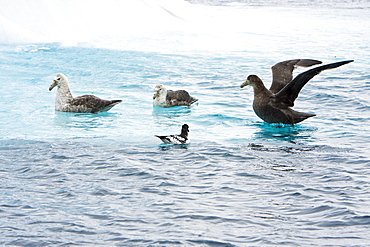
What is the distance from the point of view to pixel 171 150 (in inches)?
377

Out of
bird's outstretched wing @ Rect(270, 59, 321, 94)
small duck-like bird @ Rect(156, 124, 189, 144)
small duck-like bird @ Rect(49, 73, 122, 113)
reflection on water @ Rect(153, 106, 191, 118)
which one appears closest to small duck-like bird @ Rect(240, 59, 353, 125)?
bird's outstretched wing @ Rect(270, 59, 321, 94)

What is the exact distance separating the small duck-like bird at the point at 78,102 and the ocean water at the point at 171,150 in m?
0.18

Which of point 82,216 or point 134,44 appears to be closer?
point 82,216

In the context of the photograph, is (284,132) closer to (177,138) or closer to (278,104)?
(278,104)

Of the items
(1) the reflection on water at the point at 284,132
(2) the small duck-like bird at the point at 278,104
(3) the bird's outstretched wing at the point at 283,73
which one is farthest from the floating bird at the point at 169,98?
(1) the reflection on water at the point at 284,132

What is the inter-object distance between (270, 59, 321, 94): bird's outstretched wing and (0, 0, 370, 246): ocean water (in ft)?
2.76

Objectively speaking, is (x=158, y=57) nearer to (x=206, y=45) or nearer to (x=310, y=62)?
(x=206, y=45)

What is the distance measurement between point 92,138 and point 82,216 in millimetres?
3924

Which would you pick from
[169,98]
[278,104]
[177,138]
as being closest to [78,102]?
[169,98]

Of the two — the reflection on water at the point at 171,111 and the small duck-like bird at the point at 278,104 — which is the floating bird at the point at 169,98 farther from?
the small duck-like bird at the point at 278,104

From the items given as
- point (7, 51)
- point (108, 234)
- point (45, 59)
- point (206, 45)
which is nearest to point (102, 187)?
→ point (108, 234)

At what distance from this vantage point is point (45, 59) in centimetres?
1981

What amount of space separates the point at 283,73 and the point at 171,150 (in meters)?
4.30

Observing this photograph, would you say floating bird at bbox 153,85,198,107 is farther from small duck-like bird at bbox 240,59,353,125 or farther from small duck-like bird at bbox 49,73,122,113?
small duck-like bird at bbox 240,59,353,125
